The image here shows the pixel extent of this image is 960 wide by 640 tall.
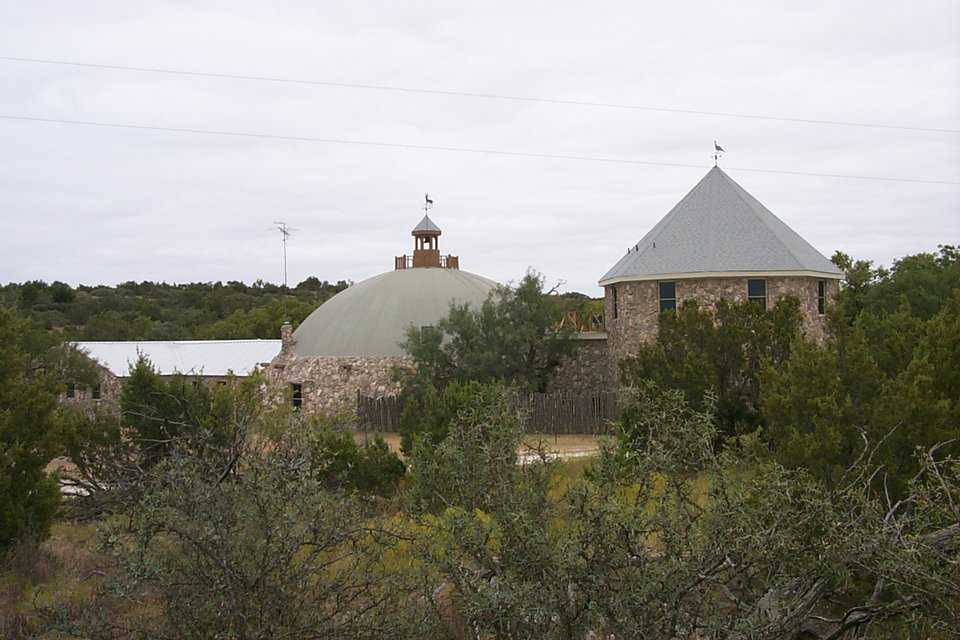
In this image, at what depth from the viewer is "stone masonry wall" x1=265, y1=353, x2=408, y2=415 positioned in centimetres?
3114

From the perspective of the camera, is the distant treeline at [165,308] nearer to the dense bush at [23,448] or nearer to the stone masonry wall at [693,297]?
the stone masonry wall at [693,297]

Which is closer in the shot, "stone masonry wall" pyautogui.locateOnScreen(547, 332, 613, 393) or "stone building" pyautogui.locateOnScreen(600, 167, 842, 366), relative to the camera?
"stone building" pyautogui.locateOnScreen(600, 167, 842, 366)

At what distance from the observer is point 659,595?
6.32 m

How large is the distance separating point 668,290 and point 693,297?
763 mm

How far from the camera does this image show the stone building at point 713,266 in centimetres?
2591

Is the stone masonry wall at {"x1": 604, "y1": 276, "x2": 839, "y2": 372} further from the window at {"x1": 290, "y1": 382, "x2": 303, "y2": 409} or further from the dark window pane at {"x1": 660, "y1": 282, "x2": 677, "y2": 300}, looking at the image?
the window at {"x1": 290, "y1": 382, "x2": 303, "y2": 409}

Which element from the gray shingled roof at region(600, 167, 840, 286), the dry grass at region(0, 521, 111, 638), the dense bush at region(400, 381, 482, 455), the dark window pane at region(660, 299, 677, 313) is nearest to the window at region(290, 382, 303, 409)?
the gray shingled roof at region(600, 167, 840, 286)

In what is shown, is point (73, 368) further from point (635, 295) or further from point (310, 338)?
point (635, 295)

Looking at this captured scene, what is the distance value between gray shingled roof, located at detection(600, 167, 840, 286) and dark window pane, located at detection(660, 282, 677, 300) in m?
0.36

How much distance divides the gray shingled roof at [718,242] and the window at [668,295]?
0.37 meters

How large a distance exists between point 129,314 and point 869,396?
182ft

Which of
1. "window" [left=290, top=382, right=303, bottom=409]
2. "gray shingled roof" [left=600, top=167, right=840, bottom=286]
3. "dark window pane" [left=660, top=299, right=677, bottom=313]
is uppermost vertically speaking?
"gray shingled roof" [left=600, top=167, right=840, bottom=286]

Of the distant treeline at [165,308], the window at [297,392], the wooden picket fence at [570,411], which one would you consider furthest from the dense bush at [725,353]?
the distant treeline at [165,308]

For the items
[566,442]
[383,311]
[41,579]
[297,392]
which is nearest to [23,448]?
[41,579]
